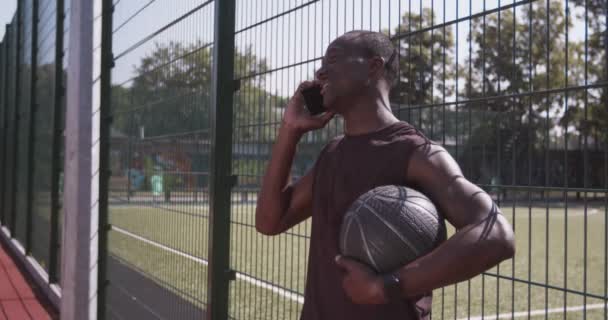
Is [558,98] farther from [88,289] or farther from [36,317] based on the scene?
[36,317]

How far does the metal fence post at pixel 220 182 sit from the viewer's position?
12.2 ft

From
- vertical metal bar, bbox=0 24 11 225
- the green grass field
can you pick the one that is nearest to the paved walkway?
the green grass field

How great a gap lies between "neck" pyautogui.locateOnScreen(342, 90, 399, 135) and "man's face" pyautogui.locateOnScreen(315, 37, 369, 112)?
3 centimetres

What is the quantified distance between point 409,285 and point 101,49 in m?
5.36

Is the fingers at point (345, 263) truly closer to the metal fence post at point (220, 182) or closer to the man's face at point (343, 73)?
the man's face at point (343, 73)

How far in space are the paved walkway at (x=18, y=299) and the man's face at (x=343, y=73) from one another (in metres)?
6.69

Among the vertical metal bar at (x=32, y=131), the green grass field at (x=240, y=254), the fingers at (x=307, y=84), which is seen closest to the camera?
the fingers at (x=307, y=84)

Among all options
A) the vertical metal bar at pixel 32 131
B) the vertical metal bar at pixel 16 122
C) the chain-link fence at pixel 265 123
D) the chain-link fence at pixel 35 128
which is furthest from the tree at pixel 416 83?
the vertical metal bar at pixel 16 122

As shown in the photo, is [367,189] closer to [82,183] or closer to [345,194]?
[345,194]

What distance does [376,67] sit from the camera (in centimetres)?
206

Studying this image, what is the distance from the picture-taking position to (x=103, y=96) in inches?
252

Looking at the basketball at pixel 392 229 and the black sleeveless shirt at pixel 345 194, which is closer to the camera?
the basketball at pixel 392 229

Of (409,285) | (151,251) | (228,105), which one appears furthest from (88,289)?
(409,285)

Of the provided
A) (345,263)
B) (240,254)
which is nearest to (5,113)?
(240,254)
